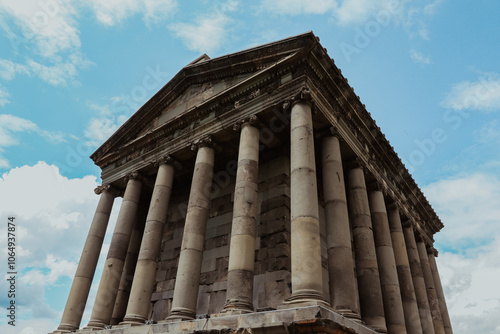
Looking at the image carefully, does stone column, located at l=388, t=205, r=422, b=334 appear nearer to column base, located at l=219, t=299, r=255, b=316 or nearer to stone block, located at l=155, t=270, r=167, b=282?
column base, located at l=219, t=299, r=255, b=316

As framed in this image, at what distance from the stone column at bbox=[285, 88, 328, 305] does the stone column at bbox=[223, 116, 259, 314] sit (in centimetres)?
150

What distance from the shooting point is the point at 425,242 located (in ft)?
78.5

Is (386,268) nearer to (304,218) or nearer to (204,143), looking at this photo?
(304,218)

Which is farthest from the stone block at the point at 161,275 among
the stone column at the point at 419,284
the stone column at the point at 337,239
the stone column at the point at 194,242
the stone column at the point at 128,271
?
the stone column at the point at 419,284

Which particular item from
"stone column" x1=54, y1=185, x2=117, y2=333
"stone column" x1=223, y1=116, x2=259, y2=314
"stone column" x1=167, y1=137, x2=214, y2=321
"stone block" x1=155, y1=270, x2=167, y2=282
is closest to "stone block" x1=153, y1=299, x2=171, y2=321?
"stone block" x1=155, y1=270, x2=167, y2=282

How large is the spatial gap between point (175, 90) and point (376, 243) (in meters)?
12.2

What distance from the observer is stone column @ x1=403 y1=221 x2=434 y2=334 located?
17.6m

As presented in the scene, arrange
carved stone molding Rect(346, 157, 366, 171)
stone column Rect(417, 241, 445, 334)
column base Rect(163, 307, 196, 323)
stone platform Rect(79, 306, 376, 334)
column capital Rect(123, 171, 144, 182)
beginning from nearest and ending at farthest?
stone platform Rect(79, 306, 376, 334), column base Rect(163, 307, 196, 323), carved stone molding Rect(346, 157, 366, 171), column capital Rect(123, 171, 144, 182), stone column Rect(417, 241, 445, 334)

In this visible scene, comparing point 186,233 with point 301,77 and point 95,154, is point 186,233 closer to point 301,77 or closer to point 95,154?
point 301,77

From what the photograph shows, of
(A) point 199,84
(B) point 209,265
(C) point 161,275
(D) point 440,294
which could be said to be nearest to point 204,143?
(A) point 199,84

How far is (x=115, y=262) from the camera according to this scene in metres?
15.2

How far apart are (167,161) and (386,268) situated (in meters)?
10.6

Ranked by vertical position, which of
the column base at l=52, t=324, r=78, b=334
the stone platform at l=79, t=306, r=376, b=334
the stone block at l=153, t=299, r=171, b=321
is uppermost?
the stone block at l=153, t=299, r=171, b=321

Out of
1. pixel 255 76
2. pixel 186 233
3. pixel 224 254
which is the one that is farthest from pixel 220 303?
pixel 255 76
